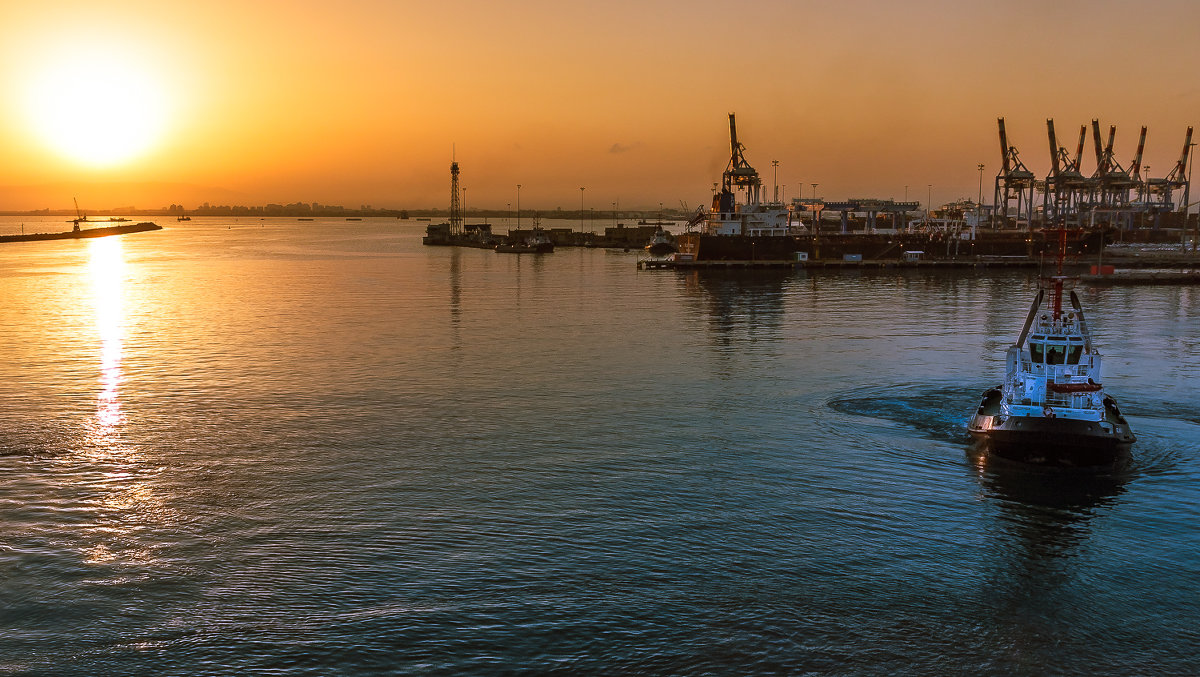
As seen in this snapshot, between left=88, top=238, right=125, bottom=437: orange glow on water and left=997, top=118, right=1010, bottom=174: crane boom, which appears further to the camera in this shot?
left=997, top=118, right=1010, bottom=174: crane boom

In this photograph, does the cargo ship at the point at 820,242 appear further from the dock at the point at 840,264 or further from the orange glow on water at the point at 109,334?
the orange glow on water at the point at 109,334

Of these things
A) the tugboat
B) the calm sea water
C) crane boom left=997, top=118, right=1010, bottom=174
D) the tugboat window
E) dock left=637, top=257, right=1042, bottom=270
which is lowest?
the calm sea water

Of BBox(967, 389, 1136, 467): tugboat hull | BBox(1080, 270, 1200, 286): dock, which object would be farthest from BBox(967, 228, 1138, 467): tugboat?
BBox(1080, 270, 1200, 286): dock

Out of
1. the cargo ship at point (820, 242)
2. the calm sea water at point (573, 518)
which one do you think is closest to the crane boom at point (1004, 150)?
the cargo ship at point (820, 242)

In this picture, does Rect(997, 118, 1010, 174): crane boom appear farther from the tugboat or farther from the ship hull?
the tugboat

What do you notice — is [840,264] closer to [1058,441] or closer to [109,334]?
[109,334]

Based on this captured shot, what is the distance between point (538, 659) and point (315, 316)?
220 feet

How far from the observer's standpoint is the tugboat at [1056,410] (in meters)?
32.2

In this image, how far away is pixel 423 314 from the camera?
82.0 metres

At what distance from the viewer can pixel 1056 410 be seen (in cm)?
3319

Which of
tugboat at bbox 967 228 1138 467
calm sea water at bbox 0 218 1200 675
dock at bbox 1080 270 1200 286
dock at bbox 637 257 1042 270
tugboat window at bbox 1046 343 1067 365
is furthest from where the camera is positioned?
dock at bbox 637 257 1042 270

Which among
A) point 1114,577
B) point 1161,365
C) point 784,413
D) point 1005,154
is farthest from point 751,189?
point 1114,577

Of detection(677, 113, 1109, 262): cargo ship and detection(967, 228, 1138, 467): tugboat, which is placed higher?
detection(677, 113, 1109, 262): cargo ship

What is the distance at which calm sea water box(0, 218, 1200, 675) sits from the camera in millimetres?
19906
